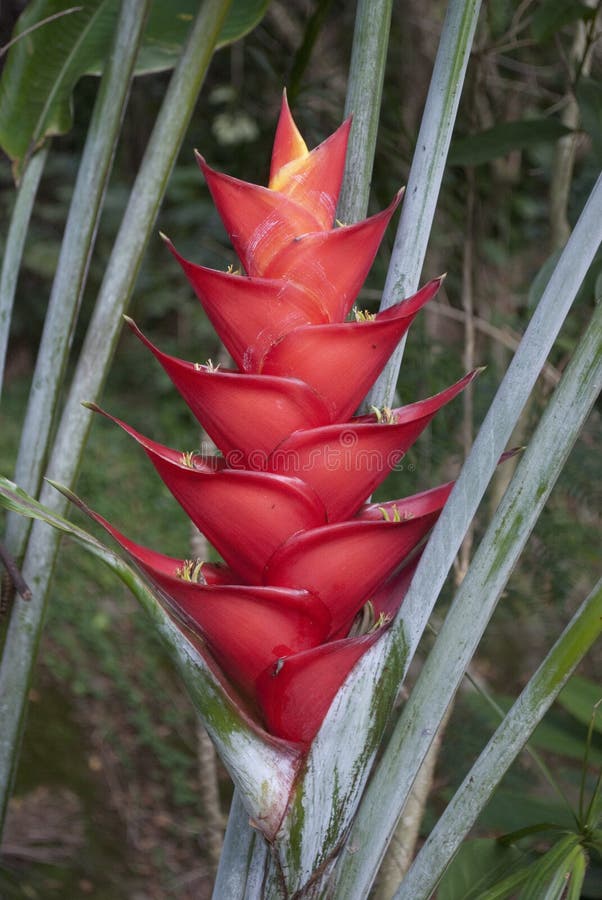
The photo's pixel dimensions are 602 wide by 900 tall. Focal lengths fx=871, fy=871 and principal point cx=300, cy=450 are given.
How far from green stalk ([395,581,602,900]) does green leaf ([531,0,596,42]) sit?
1.89 ft

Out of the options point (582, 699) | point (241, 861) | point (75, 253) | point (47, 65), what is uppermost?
point (47, 65)

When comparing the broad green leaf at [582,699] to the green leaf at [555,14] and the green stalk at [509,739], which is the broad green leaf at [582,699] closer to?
the green stalk at [509,739]

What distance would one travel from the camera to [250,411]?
0.37 m

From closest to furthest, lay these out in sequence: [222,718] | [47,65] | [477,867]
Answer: [222,718] → [477,867] → [47,65]

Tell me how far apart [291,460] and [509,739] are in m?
0.15

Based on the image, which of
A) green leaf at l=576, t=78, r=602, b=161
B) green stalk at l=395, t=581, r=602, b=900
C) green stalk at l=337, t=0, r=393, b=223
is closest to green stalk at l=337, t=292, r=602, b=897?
green stalk at l=395, t=581, r=602, b=900

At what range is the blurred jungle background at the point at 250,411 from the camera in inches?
37.8

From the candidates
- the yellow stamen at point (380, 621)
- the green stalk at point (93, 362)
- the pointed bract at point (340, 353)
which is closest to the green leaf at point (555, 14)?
the green stalk at point (93, 362)

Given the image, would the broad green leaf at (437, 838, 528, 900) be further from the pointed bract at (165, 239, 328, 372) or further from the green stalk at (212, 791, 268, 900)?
the pointed bract at (165, 239, 328, 372)

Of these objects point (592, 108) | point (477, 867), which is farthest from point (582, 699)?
point (592, 108)

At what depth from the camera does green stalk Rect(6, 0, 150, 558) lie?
55cm

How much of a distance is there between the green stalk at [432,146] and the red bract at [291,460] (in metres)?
0.04

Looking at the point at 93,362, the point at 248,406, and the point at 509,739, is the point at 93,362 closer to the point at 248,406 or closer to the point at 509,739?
the point at 248,406

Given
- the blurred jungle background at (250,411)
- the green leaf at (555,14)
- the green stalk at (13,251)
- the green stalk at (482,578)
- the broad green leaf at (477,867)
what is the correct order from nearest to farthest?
the green stalk at (482,578) → the broad green leaf at (477,867) → the green stalk at (13,251) → the green leaf at (555,14) → the blurred jungle background at (250,411)
